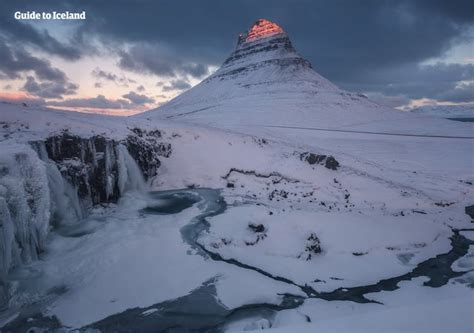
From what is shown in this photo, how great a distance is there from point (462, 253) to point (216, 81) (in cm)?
12532

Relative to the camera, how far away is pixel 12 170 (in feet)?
35.9

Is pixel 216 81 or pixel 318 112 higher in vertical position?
pixel 216 81

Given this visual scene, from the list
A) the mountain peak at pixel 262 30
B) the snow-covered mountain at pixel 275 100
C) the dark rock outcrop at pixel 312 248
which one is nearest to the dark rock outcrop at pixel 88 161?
the dark rock outcrop at pixel 312 248

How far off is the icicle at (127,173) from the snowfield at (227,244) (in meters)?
0.08

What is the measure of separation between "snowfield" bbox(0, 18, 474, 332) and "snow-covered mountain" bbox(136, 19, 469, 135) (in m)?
29.7

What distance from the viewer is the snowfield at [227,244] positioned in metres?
8.21

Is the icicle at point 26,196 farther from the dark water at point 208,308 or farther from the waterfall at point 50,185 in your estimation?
the dark water at point 208,308

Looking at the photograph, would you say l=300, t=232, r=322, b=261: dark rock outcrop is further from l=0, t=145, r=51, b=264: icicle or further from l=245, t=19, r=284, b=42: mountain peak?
l=245, t=19, r=284, b=42: mountain peak

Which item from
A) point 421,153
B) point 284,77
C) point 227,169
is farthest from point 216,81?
point 227,169

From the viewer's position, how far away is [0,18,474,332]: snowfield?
323 inches

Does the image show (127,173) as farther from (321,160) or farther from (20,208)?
(321,160)

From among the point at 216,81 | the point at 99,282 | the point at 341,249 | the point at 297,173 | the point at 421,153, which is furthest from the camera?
the point at 216,81

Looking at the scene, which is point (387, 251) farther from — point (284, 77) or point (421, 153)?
point (284, 77)

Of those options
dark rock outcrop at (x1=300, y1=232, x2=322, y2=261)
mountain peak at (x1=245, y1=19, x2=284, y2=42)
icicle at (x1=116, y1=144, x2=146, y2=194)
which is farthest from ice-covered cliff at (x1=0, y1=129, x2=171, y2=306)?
mountain peak at (x1=245, y1=19, x2=284, y2=42)
